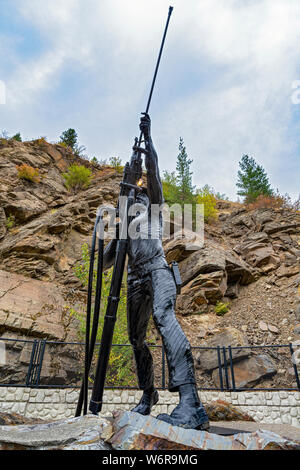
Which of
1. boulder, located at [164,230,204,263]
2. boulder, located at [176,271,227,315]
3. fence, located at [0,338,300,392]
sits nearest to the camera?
fence, located at [0,338,300,392]

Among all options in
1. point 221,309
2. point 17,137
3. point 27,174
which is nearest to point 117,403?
point 221,309

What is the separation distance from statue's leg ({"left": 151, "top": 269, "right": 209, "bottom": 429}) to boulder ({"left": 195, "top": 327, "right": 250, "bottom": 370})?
874 cm

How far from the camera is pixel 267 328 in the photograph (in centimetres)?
1245

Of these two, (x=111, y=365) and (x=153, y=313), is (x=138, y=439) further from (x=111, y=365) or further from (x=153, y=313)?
(x=111, y=365)

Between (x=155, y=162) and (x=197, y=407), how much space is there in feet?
8.58

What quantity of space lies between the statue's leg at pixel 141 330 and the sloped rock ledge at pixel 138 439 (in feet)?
3.67

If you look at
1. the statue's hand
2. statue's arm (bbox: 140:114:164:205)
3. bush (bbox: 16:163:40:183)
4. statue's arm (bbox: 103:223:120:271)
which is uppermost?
bush (bbox: 16:163:40:183)

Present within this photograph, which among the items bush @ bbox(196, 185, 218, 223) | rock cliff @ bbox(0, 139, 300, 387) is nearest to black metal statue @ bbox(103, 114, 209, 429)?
rock cliff @ bbox(0, 139, 300, 387)

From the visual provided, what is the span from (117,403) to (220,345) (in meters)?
4.88

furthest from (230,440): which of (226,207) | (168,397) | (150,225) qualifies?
(226,207)

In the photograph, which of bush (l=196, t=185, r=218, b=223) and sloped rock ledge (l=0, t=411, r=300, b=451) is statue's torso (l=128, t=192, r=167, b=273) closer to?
sloped rock ledge (l=0, t=411, r=300, b=451)

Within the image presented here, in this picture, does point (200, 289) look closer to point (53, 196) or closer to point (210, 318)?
point (210, 318)

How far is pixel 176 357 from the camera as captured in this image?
240cm

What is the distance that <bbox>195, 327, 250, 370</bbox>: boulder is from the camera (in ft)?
34.0
